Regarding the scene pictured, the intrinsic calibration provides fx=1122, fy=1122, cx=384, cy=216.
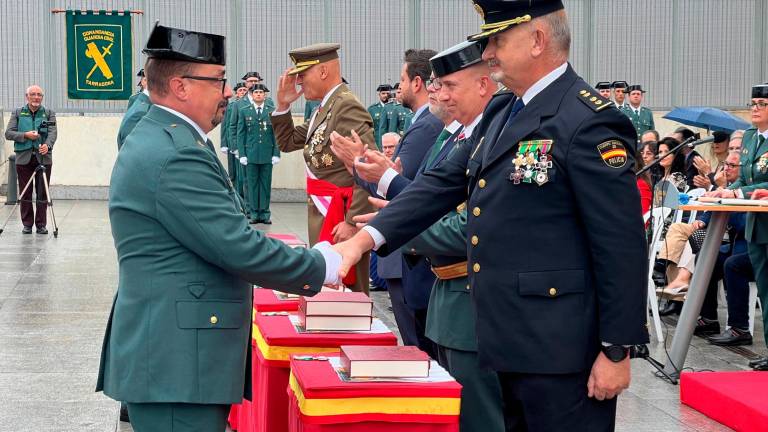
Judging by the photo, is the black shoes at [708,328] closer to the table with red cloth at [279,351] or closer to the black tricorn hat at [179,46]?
the table with red cloth at [279,351]

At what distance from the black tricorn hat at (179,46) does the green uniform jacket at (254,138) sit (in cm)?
1451

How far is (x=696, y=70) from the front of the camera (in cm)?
2180

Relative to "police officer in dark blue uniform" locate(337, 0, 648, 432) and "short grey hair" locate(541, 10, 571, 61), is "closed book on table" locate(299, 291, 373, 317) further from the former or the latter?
"short grey hair" locate(541, 10, 571, 61)

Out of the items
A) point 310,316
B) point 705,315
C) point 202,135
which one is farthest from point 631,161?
point 705,315

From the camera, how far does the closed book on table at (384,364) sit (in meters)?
3.43

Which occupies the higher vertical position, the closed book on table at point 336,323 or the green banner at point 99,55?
the green banner at point 99,55

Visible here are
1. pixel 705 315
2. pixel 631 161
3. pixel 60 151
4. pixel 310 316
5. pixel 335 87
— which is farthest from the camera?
pixel 60 151

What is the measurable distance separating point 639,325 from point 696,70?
19937 mm

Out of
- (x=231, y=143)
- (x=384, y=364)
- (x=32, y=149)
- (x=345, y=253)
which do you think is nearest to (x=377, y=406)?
(x=384, y=364)

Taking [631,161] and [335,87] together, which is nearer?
[631,161]

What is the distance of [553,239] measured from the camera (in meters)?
2.90

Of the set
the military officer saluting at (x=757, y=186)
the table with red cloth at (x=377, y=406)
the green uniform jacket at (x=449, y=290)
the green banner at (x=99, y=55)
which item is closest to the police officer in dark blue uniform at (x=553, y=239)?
the table with red cloth at (x=377, y=406)

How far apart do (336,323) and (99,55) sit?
15.3 meters

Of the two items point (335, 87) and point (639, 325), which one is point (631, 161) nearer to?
point (639, 325)
